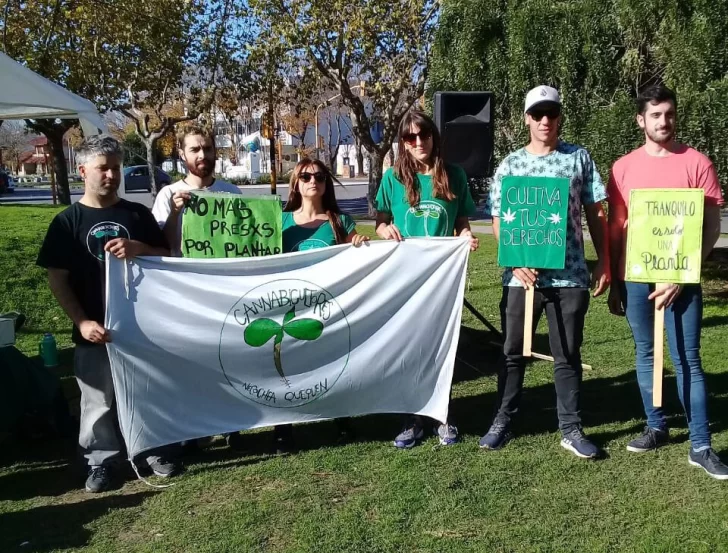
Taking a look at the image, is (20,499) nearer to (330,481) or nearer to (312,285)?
(330,481)

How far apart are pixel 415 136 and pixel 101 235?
5.77 feet

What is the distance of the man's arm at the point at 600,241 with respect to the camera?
158 inches

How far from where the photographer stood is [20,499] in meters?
3.88

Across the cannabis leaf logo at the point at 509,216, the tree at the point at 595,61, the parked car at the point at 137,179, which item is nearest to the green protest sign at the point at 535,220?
the cannabis leaf logo at the point at 509,216

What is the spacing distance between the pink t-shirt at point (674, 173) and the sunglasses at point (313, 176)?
64.1 inches

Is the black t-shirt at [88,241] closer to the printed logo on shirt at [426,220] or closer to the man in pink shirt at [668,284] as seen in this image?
the printed logo on shirt at [426,220]

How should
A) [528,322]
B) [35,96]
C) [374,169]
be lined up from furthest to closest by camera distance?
1. [374,169]
2. [35,96]
3. [528,322]

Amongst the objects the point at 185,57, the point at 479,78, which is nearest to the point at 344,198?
the point at 185,57

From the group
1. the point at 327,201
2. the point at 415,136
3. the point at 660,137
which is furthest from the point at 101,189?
the point at 660,137

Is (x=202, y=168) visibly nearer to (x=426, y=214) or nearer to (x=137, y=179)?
(x=426, y=214)

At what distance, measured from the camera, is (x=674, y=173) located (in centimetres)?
379

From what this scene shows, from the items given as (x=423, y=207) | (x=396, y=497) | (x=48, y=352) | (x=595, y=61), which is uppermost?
(x=595, y=61)

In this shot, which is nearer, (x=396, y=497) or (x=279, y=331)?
(x=396, y=497)

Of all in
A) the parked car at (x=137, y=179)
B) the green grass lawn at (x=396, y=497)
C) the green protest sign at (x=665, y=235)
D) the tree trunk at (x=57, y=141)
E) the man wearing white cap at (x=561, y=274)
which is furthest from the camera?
the parked car at (x=137, y=179)
